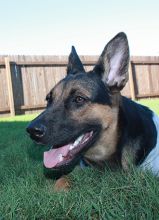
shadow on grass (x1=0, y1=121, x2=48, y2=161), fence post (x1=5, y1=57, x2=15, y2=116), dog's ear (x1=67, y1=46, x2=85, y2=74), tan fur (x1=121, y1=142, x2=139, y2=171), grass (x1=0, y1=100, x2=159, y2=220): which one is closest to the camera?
grass (x1=0, y1=100, x2=159, y2=220)

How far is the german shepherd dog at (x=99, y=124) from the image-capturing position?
4012 millimetres

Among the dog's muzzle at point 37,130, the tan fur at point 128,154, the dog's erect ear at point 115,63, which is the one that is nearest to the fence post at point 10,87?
the dog's erect ear at point 115,63

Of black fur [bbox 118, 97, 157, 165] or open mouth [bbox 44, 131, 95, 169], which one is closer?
open mouth [bbox 44, 131, 95, 169]

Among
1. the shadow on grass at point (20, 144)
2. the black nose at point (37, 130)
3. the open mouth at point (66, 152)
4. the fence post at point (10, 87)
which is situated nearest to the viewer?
the black nose at point (37, 130)

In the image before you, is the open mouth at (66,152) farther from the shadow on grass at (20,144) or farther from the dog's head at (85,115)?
the shadow on grass at (20,144)

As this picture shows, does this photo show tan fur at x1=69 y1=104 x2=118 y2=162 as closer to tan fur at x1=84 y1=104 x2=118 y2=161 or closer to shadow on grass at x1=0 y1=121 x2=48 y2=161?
tan fur at x1=84 y1=104 x2=118 y2=161

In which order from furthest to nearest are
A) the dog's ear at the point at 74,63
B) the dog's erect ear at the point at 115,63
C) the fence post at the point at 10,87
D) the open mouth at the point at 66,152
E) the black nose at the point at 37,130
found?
the fence post at the point at 10,87 → the dog's ear at the point at 74,63 → the dog's erect ear at the point at 115,63 → the open mouth at the point at 66,152 → the black nose at the point at 37,130

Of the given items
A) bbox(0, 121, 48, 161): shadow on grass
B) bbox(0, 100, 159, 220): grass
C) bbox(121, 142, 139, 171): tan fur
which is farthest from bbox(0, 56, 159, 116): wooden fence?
bbox(0, 100, 159, 220): grass

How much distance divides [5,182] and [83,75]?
1203 millimetres

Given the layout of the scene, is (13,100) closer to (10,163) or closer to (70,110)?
(10,163)

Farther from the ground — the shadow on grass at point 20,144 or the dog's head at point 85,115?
the dog's head at point 85,115

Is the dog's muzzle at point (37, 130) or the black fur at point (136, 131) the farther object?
the black fur at point (136, 131)

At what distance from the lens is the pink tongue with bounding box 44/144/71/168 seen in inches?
161

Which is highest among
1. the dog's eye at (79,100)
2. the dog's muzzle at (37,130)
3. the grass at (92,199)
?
the dog's eye at (79,100)
